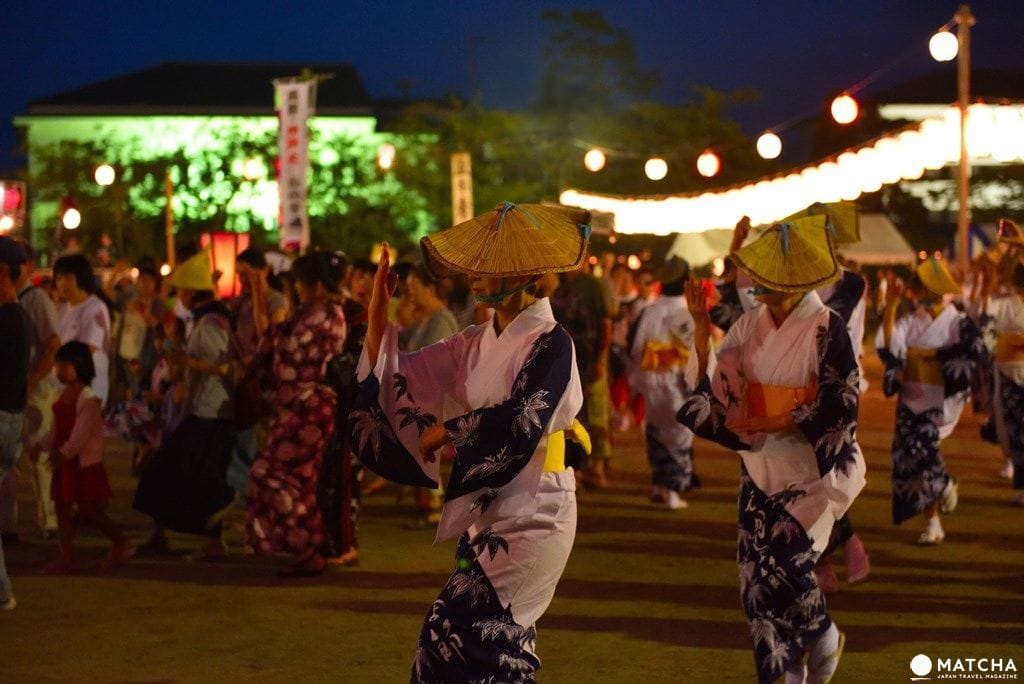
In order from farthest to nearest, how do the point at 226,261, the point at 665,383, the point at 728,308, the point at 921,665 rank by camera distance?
the point at 226,261 < the point at 665,383 < the point at 728,308 < the point at 921,665

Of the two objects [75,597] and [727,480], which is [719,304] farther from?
→ [727,480]

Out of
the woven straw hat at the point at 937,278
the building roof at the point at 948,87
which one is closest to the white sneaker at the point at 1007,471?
the woven straw hat at the point at 937,278

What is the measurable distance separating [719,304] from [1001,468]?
290 inches

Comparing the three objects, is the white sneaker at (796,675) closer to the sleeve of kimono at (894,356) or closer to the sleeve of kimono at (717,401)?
the sleeve of kimono at (717,401)

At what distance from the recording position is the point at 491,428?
14.1 feet

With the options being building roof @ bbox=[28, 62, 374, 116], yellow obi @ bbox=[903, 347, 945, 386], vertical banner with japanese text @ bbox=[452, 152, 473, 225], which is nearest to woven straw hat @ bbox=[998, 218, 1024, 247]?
yellow obi @ bbox=[903, 347, 945, 386]

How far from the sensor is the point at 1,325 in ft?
24.3

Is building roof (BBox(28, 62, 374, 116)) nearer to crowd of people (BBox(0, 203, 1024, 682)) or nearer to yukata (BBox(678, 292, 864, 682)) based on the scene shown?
crowd of people (BBox(0, 203, 1024, 682))

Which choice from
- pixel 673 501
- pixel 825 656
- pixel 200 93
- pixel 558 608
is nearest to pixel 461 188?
pixel 673 501

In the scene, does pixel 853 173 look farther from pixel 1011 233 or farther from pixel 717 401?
pixel 717 401

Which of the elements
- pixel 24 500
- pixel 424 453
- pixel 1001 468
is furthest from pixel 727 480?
pixel 424 453

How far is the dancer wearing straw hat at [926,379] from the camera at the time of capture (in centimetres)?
979

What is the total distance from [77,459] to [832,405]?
16.9 feet

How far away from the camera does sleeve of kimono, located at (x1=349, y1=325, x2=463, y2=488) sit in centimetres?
468
